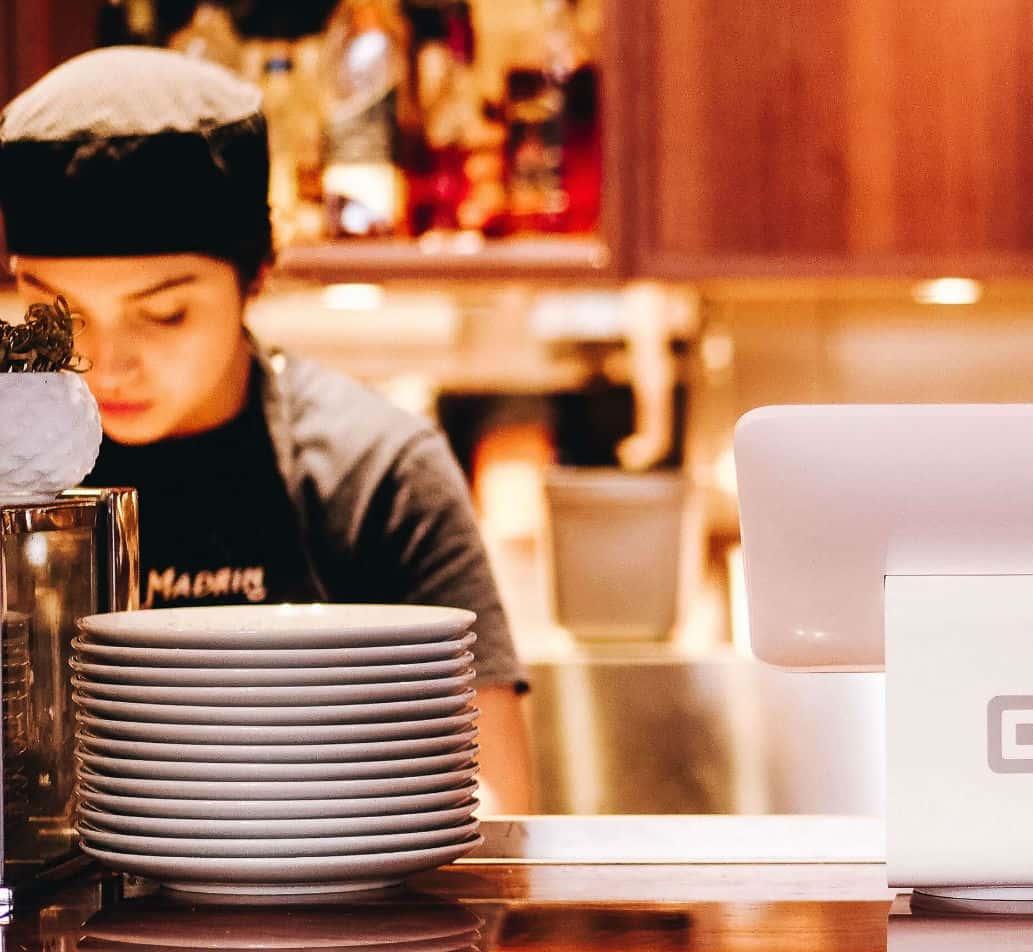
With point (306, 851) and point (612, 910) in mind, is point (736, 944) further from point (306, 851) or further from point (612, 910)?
point (306, 851)

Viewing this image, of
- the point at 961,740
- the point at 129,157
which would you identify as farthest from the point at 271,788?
the point at 129,157

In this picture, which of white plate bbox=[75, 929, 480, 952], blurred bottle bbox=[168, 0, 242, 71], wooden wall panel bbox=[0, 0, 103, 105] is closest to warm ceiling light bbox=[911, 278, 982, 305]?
blurred bottle bbox=[168, 0, 242, 71]

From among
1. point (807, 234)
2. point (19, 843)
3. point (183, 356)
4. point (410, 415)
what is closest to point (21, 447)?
point (19, 843)

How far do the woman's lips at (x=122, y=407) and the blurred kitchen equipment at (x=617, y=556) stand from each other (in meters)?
0.81

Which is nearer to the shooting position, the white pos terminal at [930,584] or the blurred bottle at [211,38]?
the white pos terminal at [930,584]

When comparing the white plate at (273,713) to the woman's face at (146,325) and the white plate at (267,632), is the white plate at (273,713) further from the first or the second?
the woman's face at (146,325)

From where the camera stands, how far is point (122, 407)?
1495 millimetres

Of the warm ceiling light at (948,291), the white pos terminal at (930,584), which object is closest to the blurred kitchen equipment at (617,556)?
the warm ceiling light at (948,291)

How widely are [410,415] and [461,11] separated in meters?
0.81

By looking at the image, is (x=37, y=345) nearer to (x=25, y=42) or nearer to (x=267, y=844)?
(x=267, y=844)

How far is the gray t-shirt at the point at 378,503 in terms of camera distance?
1524 mm

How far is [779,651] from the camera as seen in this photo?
2.87 ft

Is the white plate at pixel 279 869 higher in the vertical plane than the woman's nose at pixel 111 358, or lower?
lower

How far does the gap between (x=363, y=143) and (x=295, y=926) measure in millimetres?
1484
